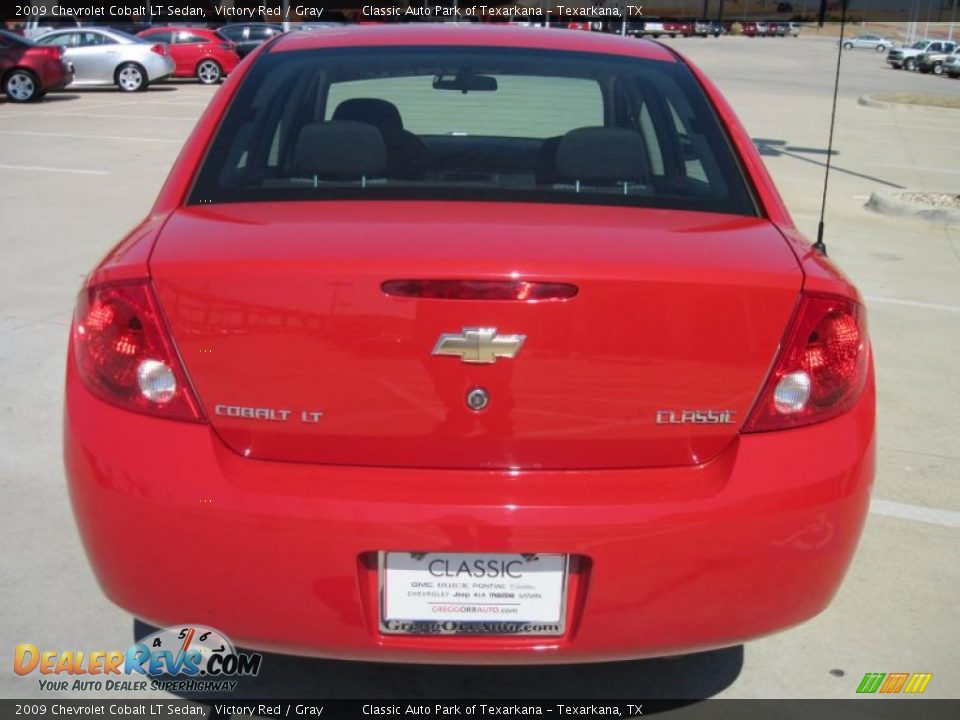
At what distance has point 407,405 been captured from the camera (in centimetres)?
226

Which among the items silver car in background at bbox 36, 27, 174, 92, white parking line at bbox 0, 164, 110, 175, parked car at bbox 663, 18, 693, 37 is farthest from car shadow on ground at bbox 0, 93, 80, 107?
parked car at bbox 663, 18, 693, 37

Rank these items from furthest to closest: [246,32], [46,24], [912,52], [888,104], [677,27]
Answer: [677,27], [912,52], [46,24], [246,32], [888,104]

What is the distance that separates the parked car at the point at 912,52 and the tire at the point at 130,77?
3897cm

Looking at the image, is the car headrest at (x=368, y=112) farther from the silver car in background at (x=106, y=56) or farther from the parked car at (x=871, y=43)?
the parked car at (x=871, y=43)

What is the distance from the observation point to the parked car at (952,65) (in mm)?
44531

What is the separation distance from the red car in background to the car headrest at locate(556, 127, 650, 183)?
25127 mm

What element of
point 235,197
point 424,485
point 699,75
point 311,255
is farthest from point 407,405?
point 699,75

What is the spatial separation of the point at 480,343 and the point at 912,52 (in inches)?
2165

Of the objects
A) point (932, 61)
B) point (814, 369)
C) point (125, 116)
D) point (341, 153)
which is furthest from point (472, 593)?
point (932, 61)

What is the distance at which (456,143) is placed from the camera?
4086 mm

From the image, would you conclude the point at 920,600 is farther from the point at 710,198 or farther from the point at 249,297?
the point at 249,297

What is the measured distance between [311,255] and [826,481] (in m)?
1.20

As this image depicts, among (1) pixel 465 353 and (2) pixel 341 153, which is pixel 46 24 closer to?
(2) pixel 341 153

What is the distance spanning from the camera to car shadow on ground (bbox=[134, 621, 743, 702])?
113 inches
